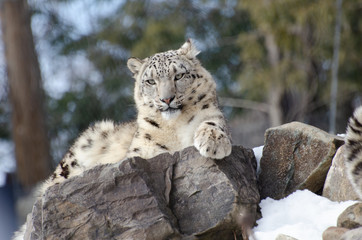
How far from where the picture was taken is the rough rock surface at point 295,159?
4516mm

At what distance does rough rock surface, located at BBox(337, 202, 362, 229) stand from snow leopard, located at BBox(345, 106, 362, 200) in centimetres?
Answer: 13

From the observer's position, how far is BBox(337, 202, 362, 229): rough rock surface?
11.8 ft

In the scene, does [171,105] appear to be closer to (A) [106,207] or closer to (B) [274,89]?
(A) [106,207]

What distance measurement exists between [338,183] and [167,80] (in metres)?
1.62

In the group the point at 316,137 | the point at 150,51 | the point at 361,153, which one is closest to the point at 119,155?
the point at 316,137

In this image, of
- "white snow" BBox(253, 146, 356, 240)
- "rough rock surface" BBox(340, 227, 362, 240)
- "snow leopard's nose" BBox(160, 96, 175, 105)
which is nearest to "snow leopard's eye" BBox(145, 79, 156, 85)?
"snow leopard's nose" BBox(160, 96, 175, 105)

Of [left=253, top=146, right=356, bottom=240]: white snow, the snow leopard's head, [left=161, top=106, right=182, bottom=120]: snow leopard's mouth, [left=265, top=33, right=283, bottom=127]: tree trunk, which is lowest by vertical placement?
[left=253, top=146, right=356, bottom=240]: white snow

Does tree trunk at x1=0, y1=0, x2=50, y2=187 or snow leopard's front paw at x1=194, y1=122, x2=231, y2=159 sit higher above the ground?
tree trunk at x1=0, y1=0, x2=50, y2=187

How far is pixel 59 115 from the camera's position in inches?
639

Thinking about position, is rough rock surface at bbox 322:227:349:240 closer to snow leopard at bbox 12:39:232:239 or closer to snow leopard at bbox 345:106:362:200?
snow leopard at bbox 345:106:362:200

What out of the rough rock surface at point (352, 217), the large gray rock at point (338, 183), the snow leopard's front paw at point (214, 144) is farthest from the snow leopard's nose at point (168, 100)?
the rough rock surface at point (352, 217)

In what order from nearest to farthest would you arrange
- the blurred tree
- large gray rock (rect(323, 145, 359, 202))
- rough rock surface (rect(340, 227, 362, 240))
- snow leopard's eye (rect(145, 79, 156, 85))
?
1. rough rock surface (rect(340, 227, 362, 240))
2. large gray rock (rect(323, 145, 359, 202))
3. snow leopard's eye (rect(145, 79, 156, 85))
4. the blurred tree

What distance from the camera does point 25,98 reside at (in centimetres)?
1148

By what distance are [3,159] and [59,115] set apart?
6.25ft
